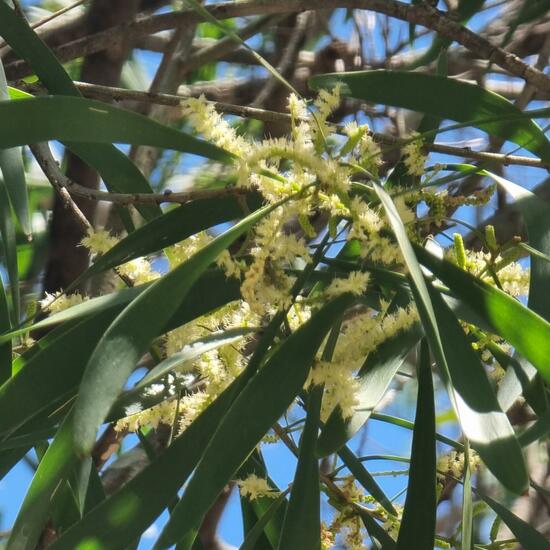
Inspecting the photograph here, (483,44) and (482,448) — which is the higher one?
(483,44)

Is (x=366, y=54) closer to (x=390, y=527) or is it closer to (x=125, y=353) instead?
(x=390, y=527)

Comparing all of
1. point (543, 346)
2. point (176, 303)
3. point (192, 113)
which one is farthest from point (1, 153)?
point (543, 346)

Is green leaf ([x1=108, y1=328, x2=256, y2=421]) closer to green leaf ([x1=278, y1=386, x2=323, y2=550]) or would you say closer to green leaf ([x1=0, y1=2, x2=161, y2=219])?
green leaf ([x1=278, y1=386, x2=323, y2=550])

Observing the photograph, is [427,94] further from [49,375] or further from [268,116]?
[49,375]

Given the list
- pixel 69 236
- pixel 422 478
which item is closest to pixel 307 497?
pixel 422 478

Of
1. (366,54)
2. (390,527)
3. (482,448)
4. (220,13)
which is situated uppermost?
(366,54)

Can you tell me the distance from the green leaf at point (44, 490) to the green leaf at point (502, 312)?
0.26 metres

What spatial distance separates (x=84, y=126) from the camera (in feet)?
2.07

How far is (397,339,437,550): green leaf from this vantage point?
646mm

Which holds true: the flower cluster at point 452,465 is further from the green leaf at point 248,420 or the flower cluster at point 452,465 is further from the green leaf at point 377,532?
the green leaf at point 248,420

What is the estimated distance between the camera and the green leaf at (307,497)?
631 millimetres

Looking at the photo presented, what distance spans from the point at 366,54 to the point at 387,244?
1406mm

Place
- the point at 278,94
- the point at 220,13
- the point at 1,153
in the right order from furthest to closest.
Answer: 1. the point at 278,94
2. the point at 220,13
3. the point at 1,153

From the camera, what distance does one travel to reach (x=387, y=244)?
65 cm
